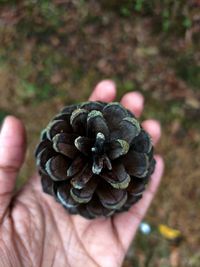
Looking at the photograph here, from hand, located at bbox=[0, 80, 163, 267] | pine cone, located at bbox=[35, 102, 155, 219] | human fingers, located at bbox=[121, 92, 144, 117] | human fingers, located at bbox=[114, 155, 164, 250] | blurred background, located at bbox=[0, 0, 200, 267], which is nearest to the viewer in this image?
pine cone, located at bbox=[35, 102, 155, 219]

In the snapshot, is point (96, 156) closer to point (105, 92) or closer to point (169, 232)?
point (105, 92)

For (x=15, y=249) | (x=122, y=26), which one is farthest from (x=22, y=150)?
(x=122, y=26)

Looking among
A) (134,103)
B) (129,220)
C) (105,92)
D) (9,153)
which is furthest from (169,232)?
(9,153)

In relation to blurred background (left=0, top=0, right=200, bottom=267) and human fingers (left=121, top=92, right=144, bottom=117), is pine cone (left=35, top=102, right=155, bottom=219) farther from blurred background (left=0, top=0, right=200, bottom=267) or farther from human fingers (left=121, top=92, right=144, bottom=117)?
blurred background (left=0, top=0, right=200, bottom=267)

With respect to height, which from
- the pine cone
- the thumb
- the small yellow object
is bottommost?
the small yellow object

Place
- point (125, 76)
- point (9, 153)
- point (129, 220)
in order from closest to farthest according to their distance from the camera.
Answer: point (9, 153)
point (129, 220)
point (125, 76)

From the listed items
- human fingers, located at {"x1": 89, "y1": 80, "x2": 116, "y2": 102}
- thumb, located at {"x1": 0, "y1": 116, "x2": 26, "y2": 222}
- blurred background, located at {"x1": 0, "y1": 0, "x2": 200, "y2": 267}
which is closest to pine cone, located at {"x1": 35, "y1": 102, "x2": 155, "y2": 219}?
thumb, located at {"x1": 0, "y1": 116, "x2": 26, "y2": 222}

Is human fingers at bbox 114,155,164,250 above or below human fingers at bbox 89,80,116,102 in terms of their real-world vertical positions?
below

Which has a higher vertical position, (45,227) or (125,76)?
(125,76)
